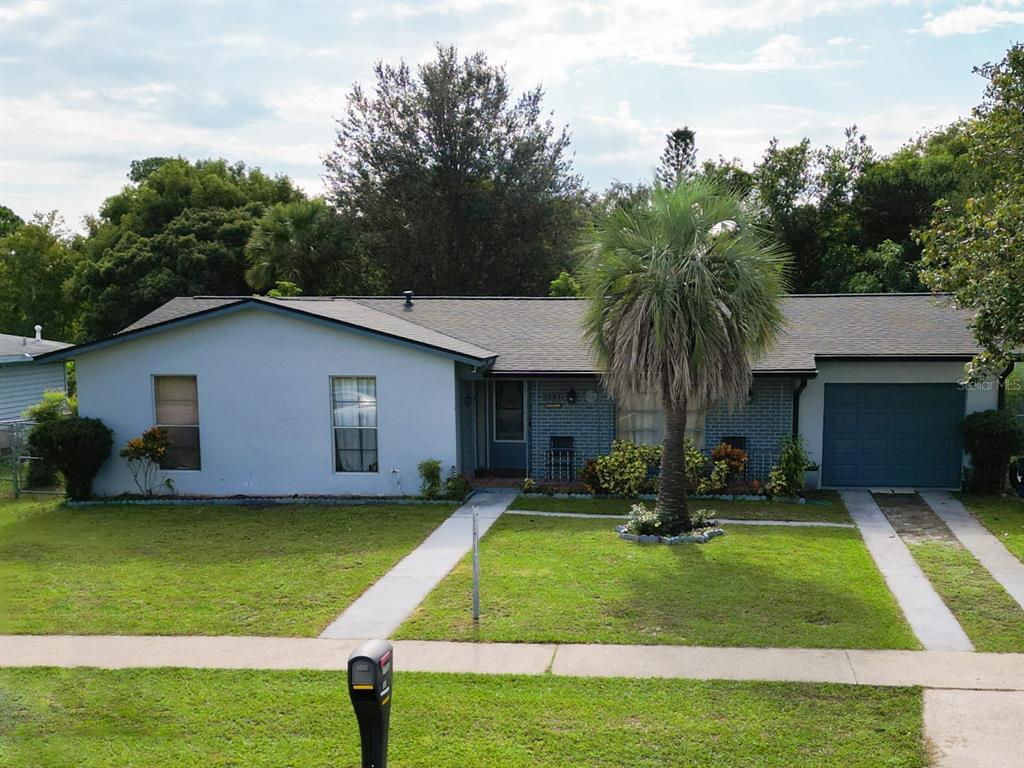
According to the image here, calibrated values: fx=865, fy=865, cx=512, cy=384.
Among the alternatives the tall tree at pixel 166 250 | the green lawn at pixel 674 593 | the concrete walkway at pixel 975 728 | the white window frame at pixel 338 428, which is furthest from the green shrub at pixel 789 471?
the tall tree at pixel 166 250

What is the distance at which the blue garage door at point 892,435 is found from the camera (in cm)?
1656

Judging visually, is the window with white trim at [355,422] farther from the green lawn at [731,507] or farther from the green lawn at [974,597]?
the green lawn at [974,597]

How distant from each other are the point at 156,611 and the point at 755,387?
11.2 meters

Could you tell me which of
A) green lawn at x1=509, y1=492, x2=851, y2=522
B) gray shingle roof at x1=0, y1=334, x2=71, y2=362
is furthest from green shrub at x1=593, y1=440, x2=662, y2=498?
gray shingle roof at x1=0, y1=334, x2=71, y2=362

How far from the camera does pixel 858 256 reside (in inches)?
1234

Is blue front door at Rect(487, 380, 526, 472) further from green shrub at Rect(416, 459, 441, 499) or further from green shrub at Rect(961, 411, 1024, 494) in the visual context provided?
green shrub at Rect(961, 411, 1024, 494)

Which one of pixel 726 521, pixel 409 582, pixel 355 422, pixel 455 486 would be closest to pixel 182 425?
pixel 355 422

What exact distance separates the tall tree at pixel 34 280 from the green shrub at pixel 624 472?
33905mm

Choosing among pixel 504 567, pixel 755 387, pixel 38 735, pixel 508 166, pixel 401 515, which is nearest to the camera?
pixel 38 735

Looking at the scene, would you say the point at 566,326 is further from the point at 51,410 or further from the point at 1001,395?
the point at 51,410

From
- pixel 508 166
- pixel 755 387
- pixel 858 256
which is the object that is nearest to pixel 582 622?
pixel 755 387

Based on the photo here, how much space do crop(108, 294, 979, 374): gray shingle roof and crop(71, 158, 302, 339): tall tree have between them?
16012 millimetres

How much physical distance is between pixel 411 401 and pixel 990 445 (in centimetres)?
1056

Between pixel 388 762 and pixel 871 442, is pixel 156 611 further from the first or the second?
pixel 871 442
